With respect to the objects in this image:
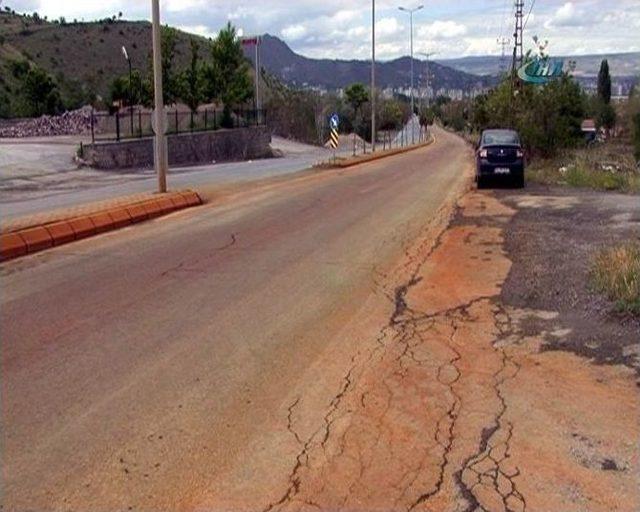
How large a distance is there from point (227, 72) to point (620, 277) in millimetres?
58223

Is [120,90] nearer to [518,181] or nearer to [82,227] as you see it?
[518,181]

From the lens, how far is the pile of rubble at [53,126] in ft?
170

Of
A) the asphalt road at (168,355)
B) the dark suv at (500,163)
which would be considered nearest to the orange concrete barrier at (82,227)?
the asphalt road at (168,355)

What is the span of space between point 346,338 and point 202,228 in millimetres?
7355

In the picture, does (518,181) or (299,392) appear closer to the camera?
(299,392)

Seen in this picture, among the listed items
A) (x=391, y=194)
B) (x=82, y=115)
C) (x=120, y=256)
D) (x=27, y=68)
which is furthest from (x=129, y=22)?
(x=120, y=256)

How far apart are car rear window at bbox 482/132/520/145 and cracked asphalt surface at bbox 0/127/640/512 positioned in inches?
563

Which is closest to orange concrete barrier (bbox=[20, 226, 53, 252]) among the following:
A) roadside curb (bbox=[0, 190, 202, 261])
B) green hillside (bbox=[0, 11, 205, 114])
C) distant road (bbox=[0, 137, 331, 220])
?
roadside curb (bbox=[0, 190, 202, 261])

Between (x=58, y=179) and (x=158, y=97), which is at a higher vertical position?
(x=158, y=97)

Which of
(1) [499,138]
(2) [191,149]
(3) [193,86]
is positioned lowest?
(2) [191,149]

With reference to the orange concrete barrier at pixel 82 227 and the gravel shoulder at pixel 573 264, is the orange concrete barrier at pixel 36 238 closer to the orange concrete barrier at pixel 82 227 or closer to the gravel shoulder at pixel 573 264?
the orange concrete barrier at pixel 82 227

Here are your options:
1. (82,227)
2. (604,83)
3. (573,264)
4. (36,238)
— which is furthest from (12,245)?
(604,83)

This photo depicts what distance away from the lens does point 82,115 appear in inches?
2154

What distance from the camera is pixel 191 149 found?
45594 millimetres
